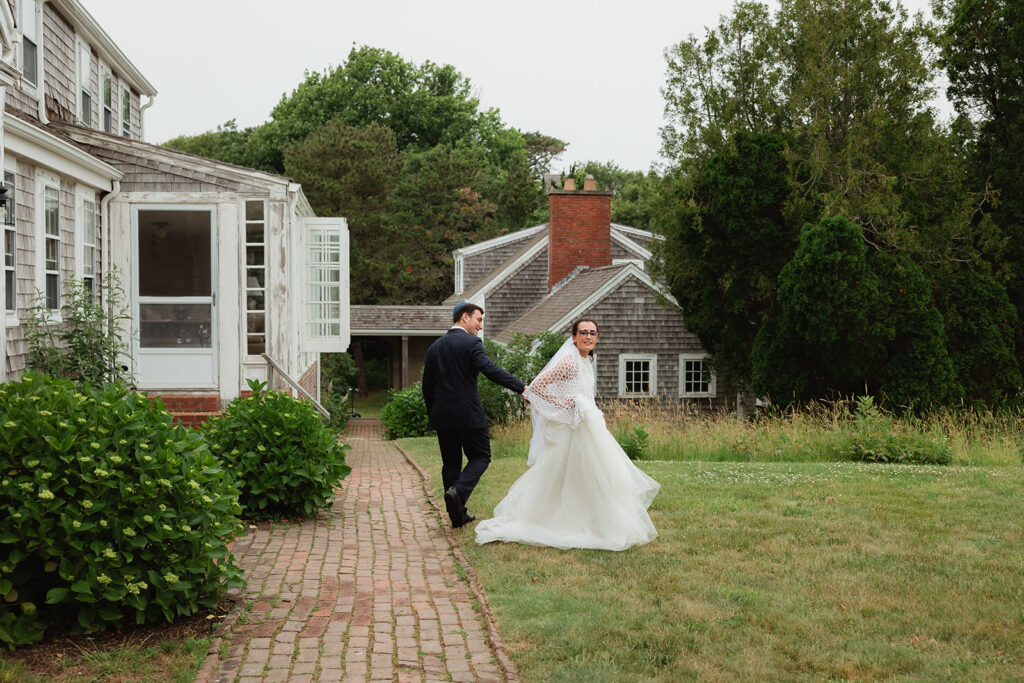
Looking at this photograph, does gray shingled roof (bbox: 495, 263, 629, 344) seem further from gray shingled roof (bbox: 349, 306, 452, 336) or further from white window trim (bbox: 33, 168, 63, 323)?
white window trim (bbox: 33, 168, 63, 323)

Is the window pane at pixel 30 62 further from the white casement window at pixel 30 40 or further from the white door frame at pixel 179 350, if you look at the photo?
the white door frame at pixel 179 350

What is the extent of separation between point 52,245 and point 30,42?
11.3ft

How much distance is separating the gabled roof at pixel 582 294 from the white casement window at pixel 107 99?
38.2 feet

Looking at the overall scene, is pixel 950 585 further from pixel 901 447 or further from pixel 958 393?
pixel 958 393

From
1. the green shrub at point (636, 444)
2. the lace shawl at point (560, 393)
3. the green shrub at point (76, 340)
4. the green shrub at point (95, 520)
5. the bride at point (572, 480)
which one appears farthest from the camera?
the green shrub at point (636, 444)

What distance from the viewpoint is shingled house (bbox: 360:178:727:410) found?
2703cm

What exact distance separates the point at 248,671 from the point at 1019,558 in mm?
5392

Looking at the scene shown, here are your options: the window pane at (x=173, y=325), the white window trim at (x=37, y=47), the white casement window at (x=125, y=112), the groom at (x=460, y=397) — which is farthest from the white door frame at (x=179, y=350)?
the white casement window at (x=125, y=112)

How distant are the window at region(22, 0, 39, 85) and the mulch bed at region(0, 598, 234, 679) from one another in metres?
9.48

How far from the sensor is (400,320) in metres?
37.6

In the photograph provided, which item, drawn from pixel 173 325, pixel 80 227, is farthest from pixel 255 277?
pixel 80 227

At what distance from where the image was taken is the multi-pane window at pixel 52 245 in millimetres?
11000

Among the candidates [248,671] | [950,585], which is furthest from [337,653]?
[950,585]

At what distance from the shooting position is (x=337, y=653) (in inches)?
204
